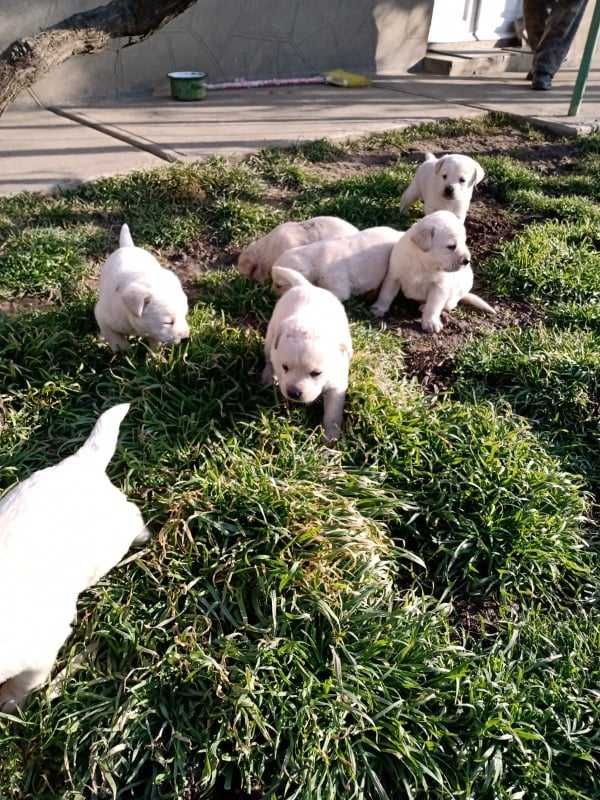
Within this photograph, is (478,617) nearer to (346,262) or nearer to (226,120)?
(346,262)

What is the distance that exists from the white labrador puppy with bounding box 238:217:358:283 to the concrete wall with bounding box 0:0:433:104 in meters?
5.15

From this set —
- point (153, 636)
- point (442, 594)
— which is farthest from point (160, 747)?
point (442, 594)

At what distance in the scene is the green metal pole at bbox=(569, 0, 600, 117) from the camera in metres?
9.37

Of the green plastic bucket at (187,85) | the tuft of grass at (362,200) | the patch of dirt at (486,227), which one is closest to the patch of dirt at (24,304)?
the tuft of grass at (362,200)

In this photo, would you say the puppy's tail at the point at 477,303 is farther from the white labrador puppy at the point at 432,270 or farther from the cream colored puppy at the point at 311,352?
the cream colored puppy at the point at 311,352

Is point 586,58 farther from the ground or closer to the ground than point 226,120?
farther from the ground

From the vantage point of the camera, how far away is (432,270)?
4.70 meters

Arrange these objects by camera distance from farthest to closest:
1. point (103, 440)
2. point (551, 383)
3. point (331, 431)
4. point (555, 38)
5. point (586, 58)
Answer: point (555, 38) < point (586, 58) < point (551, 383) < point (331, 431) < point (103, 440)

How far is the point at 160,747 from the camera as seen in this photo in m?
2.35

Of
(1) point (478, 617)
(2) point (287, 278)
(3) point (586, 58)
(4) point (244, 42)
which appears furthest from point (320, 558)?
(4) point (244, 42)

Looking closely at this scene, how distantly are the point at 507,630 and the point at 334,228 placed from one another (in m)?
3.25

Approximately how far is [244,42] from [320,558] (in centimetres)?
986

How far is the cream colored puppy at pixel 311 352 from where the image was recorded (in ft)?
11.4

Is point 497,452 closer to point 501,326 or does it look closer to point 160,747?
point 501,326
